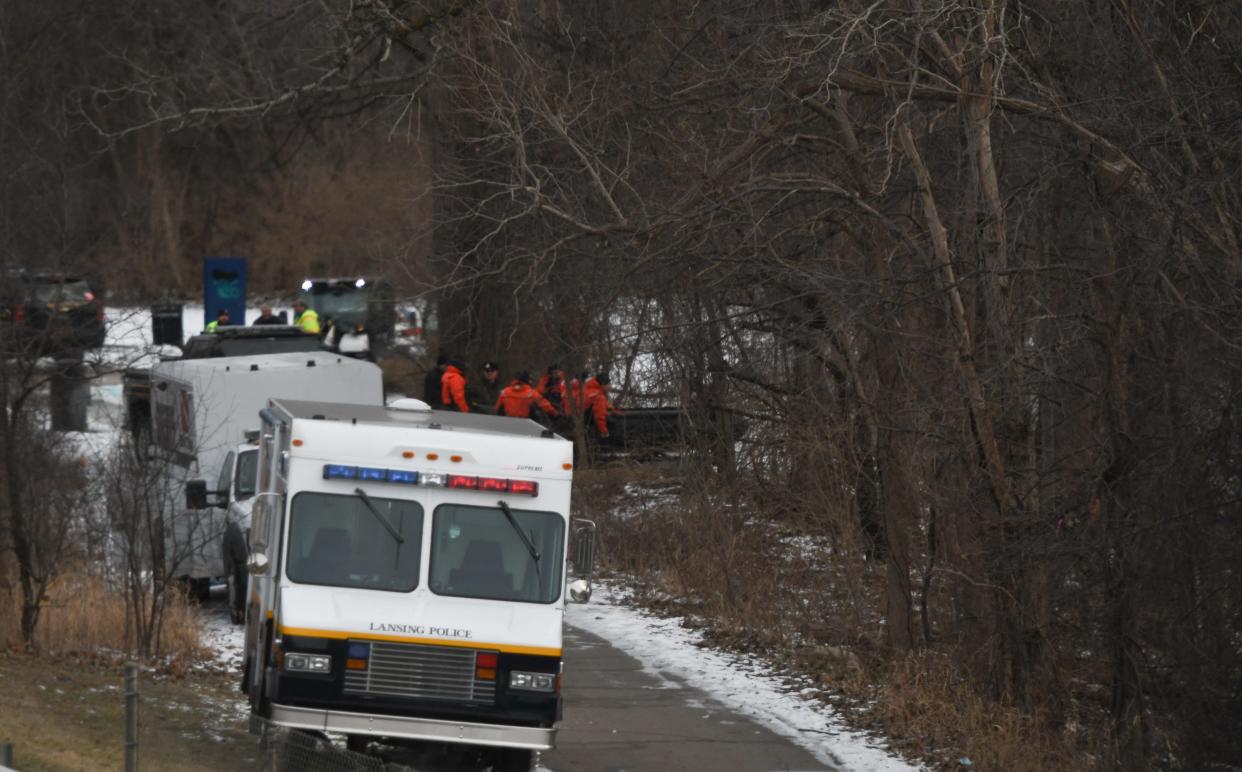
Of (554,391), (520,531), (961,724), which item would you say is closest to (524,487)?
(520,531)

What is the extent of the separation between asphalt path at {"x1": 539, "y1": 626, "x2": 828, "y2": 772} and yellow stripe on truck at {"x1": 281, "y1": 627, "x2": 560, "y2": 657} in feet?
5.80

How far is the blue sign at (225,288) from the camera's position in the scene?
37375 mm

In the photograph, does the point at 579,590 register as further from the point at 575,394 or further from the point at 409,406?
the point at 575,394

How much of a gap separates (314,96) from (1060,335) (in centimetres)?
1812

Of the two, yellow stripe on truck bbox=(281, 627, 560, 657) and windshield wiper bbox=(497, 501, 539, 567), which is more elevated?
windshield wiper bbox=(497, 501, 539, 567)

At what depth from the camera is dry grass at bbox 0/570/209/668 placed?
16125mm

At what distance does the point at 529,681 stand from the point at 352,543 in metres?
1.51

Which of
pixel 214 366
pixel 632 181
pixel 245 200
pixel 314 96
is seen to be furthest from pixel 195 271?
pixel 632 181

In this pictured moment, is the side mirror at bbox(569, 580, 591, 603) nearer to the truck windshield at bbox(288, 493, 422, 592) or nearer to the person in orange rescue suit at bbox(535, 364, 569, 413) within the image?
the truck windshield at bbox(288, 493, 422, 592)

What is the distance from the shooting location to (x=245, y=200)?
194ft

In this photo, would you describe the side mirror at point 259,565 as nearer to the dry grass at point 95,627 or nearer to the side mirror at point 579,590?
the side mirror at point 579,590

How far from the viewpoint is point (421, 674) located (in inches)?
428

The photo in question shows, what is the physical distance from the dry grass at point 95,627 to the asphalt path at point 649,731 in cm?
373

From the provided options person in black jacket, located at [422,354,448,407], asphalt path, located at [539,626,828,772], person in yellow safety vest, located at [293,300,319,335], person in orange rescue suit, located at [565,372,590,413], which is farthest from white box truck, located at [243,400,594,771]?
person in yellow safety vest, located at [293,300,319,335]
